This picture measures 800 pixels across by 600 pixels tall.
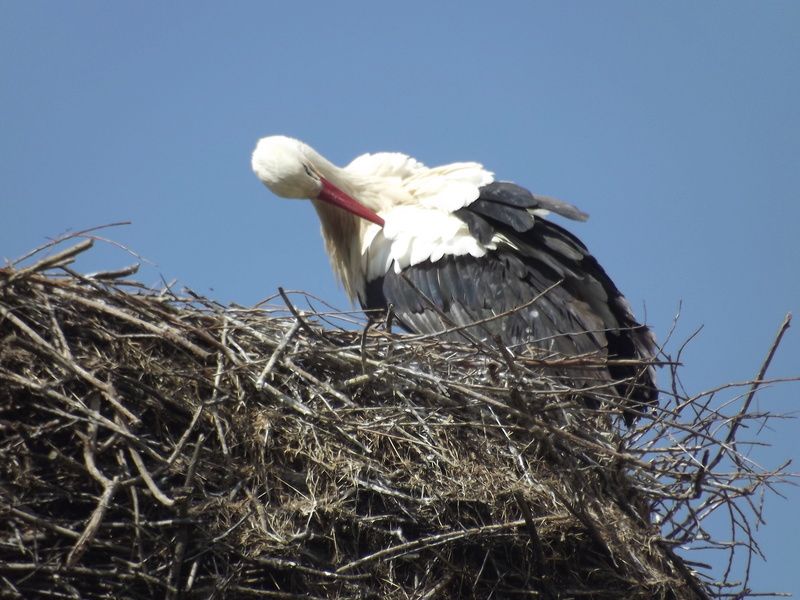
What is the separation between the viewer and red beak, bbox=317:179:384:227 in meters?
5.64

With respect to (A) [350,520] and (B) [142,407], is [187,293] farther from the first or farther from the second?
(A) [350,520]

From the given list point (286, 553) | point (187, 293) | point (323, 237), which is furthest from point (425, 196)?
point (286, 553)

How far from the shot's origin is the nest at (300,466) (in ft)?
11.0

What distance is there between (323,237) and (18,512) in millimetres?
3254

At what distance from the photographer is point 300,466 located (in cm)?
372

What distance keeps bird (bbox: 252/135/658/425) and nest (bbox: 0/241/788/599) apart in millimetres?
1056

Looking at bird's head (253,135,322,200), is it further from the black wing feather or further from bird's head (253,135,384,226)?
the black wing feather

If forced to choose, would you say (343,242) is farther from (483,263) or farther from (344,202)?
(483,263)

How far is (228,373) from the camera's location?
146 inches

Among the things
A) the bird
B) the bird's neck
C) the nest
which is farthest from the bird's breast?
the nest

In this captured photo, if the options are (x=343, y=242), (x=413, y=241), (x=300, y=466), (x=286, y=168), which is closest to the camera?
(x=300, y=466)

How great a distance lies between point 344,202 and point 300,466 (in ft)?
7.48

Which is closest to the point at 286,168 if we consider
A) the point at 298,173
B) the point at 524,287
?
the point at 298,173

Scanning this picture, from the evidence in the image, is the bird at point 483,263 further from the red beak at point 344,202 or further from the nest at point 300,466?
the nest at point 300,466
